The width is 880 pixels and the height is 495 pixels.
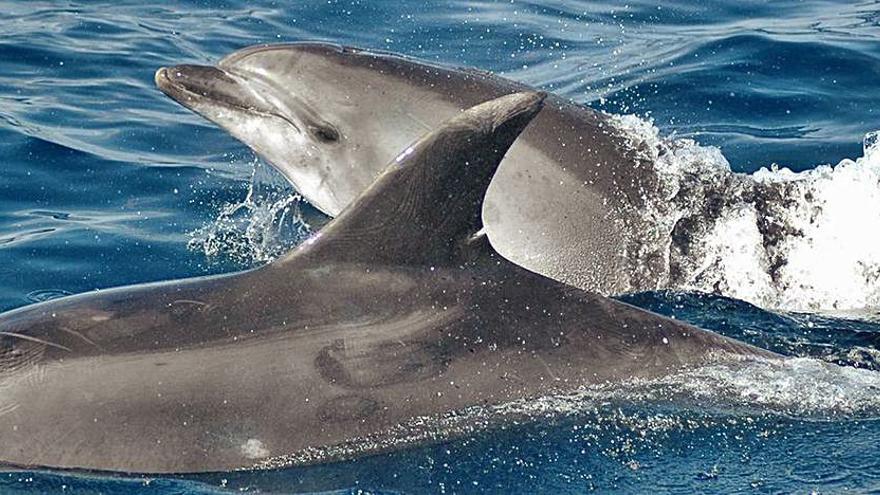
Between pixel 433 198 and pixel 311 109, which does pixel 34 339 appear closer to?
pixel 433 198

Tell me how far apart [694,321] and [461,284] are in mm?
2341

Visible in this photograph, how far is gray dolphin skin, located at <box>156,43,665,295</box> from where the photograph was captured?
321 inches

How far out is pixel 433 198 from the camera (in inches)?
224

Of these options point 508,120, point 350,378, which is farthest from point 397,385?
point 508,120

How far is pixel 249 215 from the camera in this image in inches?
399

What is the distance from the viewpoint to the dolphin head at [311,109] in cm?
855

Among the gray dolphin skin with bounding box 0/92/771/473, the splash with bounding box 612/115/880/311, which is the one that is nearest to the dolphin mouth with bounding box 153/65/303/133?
the splash with bounding box 612/115/880/311

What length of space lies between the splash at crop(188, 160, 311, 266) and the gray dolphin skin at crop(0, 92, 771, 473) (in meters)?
3.22

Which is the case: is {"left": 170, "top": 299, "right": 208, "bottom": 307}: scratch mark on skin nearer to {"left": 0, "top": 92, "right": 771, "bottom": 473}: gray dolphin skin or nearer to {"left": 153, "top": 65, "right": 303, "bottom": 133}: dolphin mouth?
{"left": 0, "top": 92, "right": 771, "bottom": 473}: gray dolphin skin

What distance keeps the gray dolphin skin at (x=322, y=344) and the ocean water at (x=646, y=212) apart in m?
0.13

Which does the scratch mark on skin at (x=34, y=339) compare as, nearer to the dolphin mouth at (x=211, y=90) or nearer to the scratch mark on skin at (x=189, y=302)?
the scratch mark on skin at (x=189, y=302)

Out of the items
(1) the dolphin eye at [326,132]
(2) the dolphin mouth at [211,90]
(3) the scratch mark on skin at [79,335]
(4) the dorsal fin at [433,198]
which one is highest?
(4) the dorsal fin at [433,198]

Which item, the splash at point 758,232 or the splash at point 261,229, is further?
the splash at point 261,229

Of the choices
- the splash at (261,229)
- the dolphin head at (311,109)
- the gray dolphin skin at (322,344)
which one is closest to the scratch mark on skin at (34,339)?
the gray dolphin skin at (322,344)
